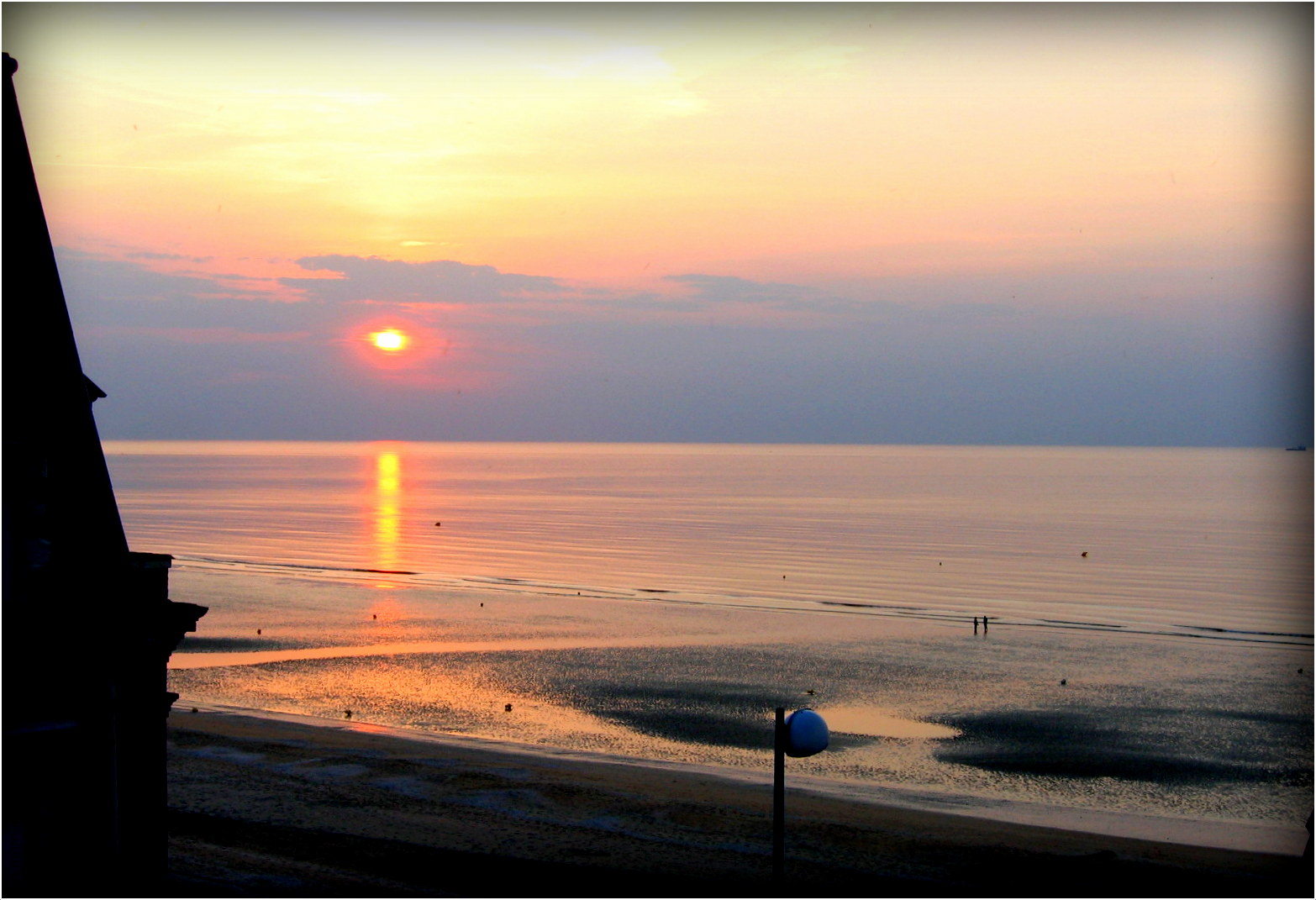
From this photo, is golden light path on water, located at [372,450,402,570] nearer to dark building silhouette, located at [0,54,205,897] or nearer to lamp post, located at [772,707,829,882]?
dark building silhouette, located at [0,54,205,897]

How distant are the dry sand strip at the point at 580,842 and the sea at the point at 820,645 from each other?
3978 millimetres

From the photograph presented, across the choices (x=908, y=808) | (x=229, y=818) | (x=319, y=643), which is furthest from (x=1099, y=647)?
(x=229, y=818)

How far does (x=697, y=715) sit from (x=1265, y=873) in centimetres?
1630

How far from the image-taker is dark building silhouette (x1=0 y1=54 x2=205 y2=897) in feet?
33.6

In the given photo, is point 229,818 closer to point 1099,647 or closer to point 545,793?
point 545,793

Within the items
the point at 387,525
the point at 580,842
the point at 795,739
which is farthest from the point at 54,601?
the point at 387,525

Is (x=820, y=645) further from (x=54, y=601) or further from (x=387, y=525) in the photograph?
(x=387, y=525)

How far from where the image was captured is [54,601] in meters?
10.5

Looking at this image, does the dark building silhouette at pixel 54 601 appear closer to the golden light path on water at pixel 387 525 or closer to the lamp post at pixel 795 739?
the lamp post at pixel 795 739

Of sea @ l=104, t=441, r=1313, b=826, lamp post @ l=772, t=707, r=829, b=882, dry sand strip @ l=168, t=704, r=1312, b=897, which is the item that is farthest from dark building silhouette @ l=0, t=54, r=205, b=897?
sea @ l=104, t=441, r=1313, b=826

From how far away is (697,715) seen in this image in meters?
32.4

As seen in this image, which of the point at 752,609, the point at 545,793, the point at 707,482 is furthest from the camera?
the point at 707,482

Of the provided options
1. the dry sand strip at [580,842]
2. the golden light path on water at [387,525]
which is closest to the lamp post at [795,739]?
the dry sand strip at [580,842]

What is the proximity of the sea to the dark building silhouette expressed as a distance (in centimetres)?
1743
